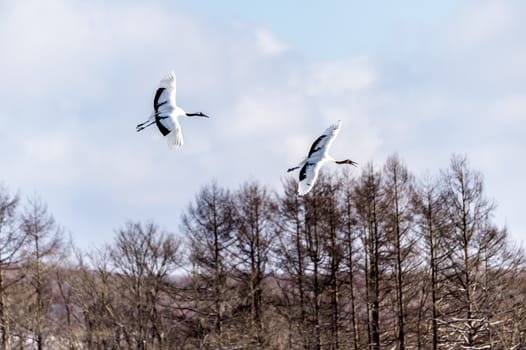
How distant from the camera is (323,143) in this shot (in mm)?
18297

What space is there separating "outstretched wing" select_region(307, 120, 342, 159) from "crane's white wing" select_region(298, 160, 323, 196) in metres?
0.23

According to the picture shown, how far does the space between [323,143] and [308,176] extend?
91 cm

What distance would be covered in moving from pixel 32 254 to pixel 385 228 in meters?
17.7

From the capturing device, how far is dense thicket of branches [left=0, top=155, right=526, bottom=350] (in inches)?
1304

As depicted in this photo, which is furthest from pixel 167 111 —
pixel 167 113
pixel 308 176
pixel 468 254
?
pixel 468 254

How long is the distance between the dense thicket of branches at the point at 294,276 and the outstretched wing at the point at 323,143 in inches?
505

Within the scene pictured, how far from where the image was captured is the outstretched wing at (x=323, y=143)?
717 inches

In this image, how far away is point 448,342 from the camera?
3303cm

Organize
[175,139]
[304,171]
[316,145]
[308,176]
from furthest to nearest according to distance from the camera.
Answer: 1. [316,145]
2. [304,171]
3. [308,176]
4. [175,139]

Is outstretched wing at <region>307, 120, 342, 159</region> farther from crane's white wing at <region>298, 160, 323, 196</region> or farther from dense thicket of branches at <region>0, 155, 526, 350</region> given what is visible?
dense thicket of branches at <region>0, 155, 526, 350</region>

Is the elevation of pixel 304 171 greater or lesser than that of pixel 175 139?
lesser

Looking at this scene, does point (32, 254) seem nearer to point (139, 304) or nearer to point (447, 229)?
point (139, 304)

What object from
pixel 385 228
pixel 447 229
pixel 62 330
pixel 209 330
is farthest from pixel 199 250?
pixel 447 229

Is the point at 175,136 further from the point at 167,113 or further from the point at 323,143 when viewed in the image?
the point at 323,143
